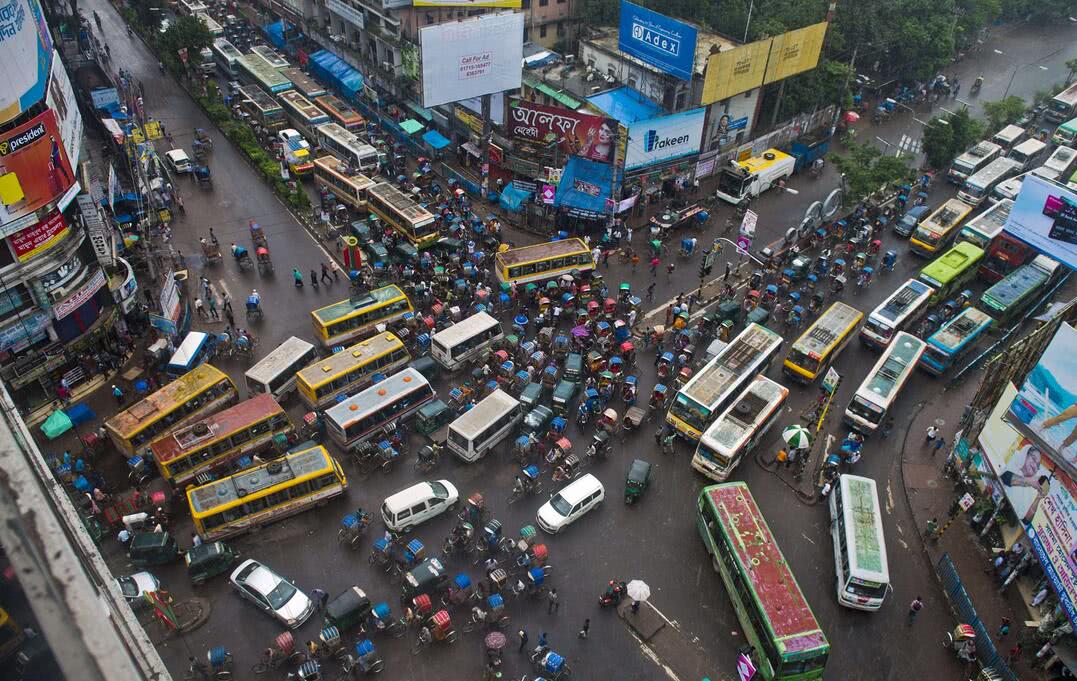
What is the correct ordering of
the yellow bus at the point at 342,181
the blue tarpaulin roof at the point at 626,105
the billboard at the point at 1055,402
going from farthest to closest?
the blue tarpaulin roof at the point at 626,105, the yellow bus at the point at 342,181, the billboard at the point at 1055,402

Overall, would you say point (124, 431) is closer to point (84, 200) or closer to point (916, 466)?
point (84, 200)

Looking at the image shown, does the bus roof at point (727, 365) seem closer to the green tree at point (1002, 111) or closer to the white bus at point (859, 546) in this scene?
the white bus at point (859, 546)

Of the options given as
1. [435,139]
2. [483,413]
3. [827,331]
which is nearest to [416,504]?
[483,413]

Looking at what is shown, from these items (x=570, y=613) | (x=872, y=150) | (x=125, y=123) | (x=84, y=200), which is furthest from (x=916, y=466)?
(x=125, y=123)

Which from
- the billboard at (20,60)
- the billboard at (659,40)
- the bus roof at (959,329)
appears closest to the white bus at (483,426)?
the billboard at (20,60)

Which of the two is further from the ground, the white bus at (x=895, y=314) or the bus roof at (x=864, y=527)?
the white bus at (x=895, y=314)
